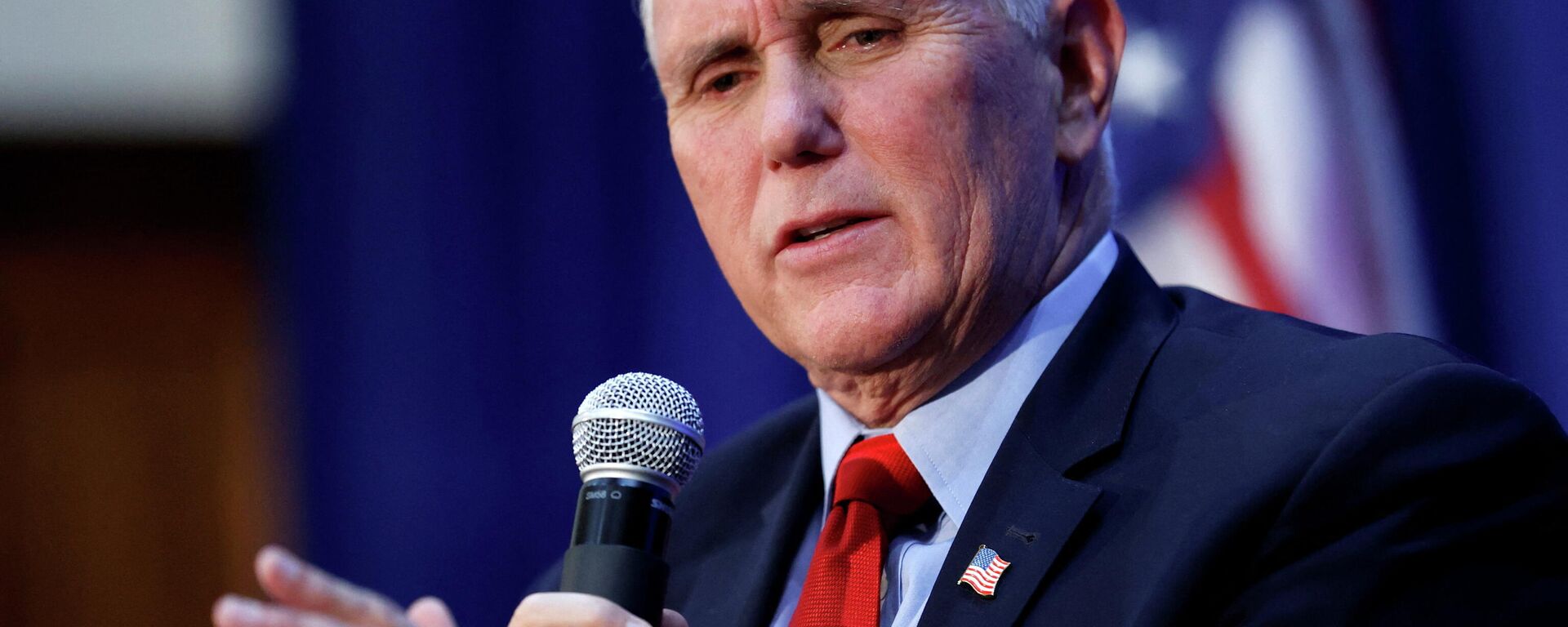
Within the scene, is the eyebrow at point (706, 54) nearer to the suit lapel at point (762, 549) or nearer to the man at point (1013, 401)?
the man at point (1013, 401)

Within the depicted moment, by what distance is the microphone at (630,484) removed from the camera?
3.73 feet

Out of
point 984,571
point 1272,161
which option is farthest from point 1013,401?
point 1272,161

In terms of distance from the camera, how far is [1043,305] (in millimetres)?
1584

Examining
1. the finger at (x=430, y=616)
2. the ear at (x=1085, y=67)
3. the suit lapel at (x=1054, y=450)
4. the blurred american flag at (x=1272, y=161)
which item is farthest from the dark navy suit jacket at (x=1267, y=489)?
the blurred american flag at (x=1272, y=161)

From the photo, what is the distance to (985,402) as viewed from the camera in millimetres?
1545

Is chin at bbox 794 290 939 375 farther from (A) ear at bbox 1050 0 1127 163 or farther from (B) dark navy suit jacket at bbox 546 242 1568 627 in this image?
(A) ear at bbox 1050 0 1127 163

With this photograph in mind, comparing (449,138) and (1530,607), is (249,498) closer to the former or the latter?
(449,138)

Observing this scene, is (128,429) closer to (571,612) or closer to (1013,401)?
(1013,401)

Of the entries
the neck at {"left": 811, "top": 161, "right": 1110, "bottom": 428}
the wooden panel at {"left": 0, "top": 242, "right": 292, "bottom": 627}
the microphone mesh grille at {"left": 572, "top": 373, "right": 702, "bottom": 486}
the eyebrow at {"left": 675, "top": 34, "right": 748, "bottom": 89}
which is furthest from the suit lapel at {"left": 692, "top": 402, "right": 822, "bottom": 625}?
the wooden panel at {"left": 0, "top": 242, "right": 292, "bottom": 627}

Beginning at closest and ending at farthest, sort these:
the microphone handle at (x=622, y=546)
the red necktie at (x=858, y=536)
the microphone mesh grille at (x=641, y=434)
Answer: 1. the microphone handle at (x=622, y=546)
2. the microphone mesh grille at (x=641, y=434)
3. the red necktie at (x=858, y=536)

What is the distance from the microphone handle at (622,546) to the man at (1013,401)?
54mm

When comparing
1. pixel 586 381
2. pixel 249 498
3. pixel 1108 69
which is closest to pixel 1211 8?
pixel 1108 69

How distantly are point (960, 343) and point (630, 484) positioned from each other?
0.50m

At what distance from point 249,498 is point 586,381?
1.52 meters
